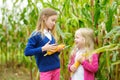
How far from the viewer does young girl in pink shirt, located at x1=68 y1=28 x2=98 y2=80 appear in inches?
112

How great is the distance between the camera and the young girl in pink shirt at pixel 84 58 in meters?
2.84

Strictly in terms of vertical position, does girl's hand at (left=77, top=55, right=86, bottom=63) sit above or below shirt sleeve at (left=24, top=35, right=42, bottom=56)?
below

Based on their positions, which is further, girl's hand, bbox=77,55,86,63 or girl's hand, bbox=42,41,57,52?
girl's hand, bbox=42,41,57,52

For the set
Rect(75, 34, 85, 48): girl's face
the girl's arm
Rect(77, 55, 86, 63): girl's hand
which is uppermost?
Rect(75, 34, 85, 48): girl's face

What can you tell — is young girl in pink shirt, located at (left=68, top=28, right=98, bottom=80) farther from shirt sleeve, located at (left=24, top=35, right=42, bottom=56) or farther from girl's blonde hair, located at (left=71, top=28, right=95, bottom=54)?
shirt sleeve, located at (left=24, top=35, right=42, bottom=56)

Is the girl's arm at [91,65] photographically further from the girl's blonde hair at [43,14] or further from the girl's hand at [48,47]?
the girl's blonde hair at [43,14]

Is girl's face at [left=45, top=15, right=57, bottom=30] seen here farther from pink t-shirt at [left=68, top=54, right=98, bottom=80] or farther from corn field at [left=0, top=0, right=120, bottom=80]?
pink t-shirt at [left=68, top=54, right=98, bottom=80]

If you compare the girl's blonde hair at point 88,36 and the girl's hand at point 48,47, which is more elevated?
the girl's blonde hair at point 88,36

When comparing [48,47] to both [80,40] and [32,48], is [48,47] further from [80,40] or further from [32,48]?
[80,40]

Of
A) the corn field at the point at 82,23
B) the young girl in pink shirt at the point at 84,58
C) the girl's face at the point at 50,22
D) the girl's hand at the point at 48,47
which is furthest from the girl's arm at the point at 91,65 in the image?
the girl's face at the point at 50,22

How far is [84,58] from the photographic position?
283cm

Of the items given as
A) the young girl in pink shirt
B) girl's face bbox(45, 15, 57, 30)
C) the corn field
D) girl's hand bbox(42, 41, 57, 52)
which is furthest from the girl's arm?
girl's face bbox(45, 15, 57, 30)

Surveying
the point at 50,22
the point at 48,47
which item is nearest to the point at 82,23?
the point at 50,22

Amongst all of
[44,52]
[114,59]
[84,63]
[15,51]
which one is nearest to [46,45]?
[44,52]
